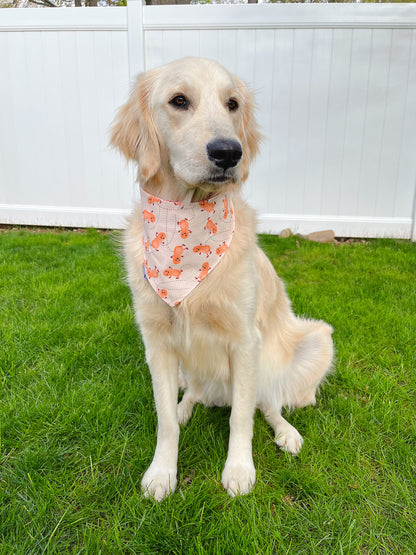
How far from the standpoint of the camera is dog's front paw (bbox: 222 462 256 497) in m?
1.50

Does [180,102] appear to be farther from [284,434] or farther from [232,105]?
[284,434]

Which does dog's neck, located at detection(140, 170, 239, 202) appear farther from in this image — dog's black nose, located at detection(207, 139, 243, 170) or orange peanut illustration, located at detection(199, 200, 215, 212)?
dog's black nose, located at detection(207, 139, 243, 170)

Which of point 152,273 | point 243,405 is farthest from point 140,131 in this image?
point 243,405

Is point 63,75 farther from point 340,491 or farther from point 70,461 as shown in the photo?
point 340,491

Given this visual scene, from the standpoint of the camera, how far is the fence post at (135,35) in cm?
460

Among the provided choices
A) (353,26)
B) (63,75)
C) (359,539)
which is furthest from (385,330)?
(63,75)

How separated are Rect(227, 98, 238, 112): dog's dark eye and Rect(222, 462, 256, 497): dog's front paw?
1412 millimetres

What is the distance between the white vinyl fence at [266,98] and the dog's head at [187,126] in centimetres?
333

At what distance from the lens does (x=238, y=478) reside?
1519mm

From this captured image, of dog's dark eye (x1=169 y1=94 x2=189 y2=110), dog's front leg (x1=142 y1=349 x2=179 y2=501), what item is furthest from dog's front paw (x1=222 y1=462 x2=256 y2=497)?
dog's dark eye (x1=169 y1=94 x2=189 y2=110)

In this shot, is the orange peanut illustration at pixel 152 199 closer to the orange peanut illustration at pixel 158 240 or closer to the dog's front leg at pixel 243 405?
the orange peanut illustration at pixel 158 240

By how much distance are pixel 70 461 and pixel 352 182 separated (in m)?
4.43

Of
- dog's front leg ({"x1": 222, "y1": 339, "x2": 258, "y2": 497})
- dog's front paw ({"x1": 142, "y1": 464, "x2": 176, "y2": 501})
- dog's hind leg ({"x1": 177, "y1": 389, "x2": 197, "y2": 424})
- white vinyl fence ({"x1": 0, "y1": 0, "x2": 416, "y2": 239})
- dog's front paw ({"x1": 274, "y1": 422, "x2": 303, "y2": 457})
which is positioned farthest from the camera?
white vinyl fence ({"x1": 0, "y1": 0, "x2": 416, "y2": 239})

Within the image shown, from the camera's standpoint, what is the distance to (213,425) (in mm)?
1858
